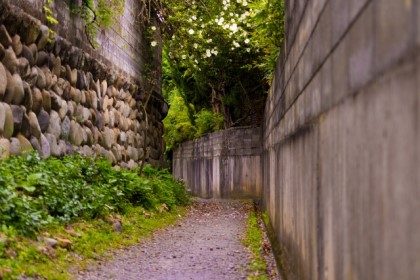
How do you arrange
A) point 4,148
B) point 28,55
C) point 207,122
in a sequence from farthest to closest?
point 207,122
point 28,55
point 4,148

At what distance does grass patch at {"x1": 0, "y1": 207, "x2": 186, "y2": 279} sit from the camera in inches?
182

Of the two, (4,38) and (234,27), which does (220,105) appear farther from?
(4,38)

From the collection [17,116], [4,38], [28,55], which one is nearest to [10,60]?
[4,38]

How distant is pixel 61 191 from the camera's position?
6.93 metres

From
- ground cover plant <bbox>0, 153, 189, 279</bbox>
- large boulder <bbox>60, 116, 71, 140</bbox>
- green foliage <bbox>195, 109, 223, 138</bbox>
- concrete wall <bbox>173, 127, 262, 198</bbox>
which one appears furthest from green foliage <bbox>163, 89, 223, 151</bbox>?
large boulder <bbox>60, 116, 71, 140</bbox>

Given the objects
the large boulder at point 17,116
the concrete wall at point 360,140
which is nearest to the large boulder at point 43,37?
the large boulder at point 17,116

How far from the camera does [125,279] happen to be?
17.9 ft

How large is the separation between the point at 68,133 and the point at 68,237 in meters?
3.00

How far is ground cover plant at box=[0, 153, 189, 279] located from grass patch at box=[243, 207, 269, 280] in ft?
5.18

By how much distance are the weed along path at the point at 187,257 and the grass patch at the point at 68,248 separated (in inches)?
6.9

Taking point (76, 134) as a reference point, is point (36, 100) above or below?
above

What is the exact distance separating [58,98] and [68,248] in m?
3.14

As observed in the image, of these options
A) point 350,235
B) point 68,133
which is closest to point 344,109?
point 350,235

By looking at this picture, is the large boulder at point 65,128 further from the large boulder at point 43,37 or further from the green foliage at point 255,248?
the green foliage at point 255,248
